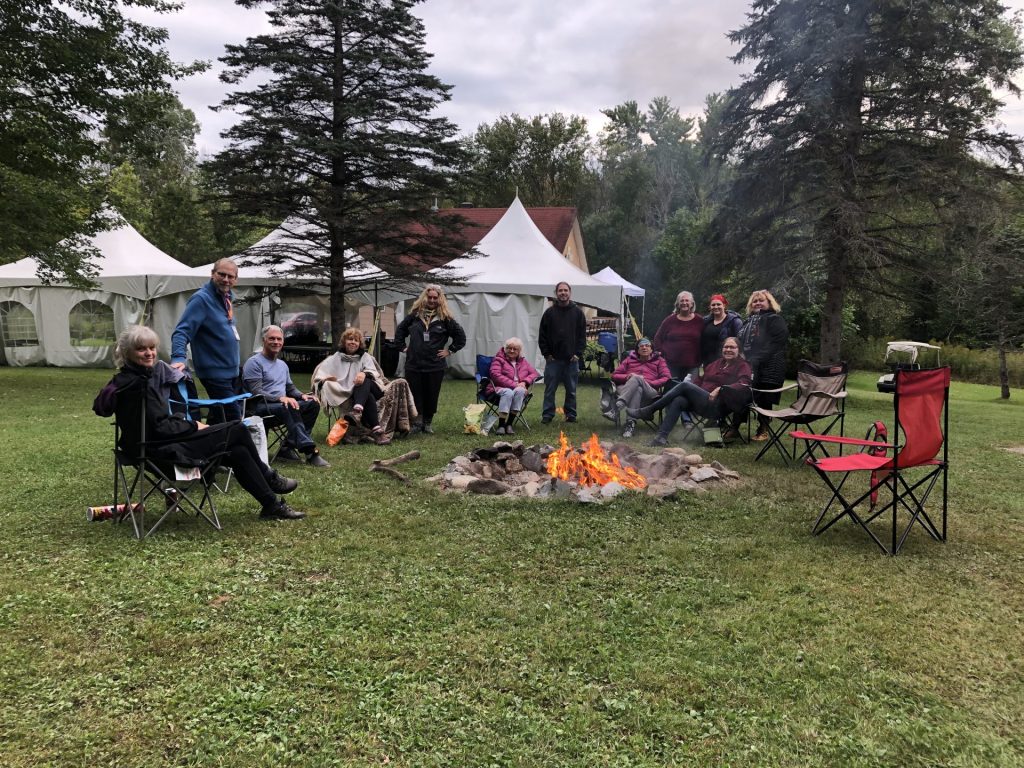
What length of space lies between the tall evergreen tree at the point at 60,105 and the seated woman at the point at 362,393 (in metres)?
6.24

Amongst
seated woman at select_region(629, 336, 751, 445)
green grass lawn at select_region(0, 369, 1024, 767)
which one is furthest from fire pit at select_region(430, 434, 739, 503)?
seated woman at select_region(629, 336, 751, 445)

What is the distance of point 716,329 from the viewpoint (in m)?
6.67

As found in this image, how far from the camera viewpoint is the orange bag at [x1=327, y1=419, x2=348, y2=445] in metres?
6.03

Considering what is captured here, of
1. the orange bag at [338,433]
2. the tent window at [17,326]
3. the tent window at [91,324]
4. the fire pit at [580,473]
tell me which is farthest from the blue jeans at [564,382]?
the tent window at [17,326]

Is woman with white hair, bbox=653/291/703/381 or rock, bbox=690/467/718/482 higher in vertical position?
woman with white hair, bbox=653/291/703/381

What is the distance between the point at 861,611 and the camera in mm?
2643

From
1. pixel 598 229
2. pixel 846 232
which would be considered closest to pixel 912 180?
pixel 846 232

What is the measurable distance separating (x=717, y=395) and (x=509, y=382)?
206cm

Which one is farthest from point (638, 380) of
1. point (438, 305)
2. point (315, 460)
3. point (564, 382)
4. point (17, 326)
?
point (17, 326)

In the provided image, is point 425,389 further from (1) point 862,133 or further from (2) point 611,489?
(1) point 862,133

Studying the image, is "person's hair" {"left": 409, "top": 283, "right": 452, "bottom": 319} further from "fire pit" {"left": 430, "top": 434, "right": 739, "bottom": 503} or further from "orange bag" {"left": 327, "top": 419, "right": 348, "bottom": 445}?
"fire pit" {"left": 430, "top": 434, "right": 739, "bottom": 503}

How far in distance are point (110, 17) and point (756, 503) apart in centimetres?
1189

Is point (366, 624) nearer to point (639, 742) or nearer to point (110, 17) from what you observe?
point (639, 742)

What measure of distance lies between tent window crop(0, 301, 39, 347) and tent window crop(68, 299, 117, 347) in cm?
91
